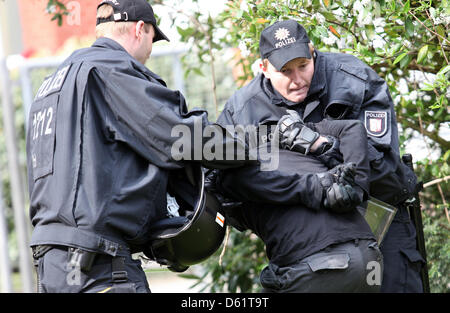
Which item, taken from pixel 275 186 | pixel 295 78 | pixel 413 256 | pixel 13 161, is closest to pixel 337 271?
pixel 275 186

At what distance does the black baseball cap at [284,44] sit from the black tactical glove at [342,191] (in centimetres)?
58

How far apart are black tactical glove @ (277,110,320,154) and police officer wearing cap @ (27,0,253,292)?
221 millimetres

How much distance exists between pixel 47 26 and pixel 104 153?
4.89 metres

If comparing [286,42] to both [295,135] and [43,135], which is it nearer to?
[295,135]

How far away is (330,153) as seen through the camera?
3086 millimetres

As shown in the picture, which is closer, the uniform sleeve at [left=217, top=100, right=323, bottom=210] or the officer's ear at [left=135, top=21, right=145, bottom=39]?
the uniform sleeve at [left=217, top=100, right=323, bottom=210]

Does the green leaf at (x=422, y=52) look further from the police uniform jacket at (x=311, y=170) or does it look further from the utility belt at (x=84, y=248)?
the utility belt at (x=84, y=248)

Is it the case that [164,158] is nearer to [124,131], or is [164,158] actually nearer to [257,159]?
[124,131]

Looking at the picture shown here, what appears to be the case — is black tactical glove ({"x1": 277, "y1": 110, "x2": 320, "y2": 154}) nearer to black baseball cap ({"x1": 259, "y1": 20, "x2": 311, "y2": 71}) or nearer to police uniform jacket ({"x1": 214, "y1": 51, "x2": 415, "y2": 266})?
police uniform jacket ({"x1": 214, "y1": 51, "x2": 415, "y2": 266})

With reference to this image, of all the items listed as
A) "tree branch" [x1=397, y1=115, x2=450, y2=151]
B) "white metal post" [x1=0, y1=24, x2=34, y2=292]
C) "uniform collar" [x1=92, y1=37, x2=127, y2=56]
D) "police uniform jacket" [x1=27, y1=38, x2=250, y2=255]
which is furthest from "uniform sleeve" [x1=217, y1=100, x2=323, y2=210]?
"white metal post" [x1=0, y1=24, x2=34, y2=292]

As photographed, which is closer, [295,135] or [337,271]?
[337,271]

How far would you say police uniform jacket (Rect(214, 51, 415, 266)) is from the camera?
3.00m

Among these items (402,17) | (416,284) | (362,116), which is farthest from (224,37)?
(416,284)

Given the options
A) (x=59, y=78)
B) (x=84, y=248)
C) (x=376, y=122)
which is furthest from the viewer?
(x=376, y=122)
